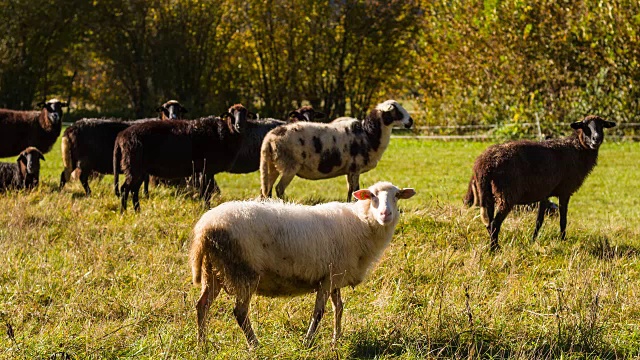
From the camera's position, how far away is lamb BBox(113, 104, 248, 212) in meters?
10.8

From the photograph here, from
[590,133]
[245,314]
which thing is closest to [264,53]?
[590,133]

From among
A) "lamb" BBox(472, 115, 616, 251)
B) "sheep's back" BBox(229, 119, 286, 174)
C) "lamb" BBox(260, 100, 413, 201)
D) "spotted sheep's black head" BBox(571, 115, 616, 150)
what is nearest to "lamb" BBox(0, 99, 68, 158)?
"sheep's back" BBox(229, 119, 286, 174)

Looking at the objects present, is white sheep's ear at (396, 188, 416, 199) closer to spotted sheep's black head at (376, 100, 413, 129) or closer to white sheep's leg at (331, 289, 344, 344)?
white sheep's leg at (331, 289, 344, 344)

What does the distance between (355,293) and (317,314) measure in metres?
1.35

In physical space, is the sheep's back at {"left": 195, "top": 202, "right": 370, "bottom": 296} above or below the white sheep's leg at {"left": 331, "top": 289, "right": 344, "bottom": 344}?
above

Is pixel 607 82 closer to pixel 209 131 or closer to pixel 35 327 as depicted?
pixel 209 131

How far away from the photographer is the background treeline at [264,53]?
29.6m

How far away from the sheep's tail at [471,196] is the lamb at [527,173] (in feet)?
0.16

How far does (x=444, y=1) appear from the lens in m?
30.5

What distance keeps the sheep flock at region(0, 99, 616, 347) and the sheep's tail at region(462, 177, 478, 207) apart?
3cm

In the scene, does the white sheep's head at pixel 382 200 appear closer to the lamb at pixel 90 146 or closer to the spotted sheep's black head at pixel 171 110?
the lamb at pixel 90 146

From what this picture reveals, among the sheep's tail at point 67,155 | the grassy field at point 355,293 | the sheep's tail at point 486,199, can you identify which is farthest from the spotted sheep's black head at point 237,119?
the sheep's tail at point 486,199

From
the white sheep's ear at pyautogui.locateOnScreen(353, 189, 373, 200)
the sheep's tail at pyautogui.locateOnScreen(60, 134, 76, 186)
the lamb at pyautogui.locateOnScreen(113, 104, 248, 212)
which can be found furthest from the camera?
the sheep's tail at pyautogui.locateOnScreen(60, 134, 76, 186)

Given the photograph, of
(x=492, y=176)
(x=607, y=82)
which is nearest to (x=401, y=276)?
(x=492, y=176)
